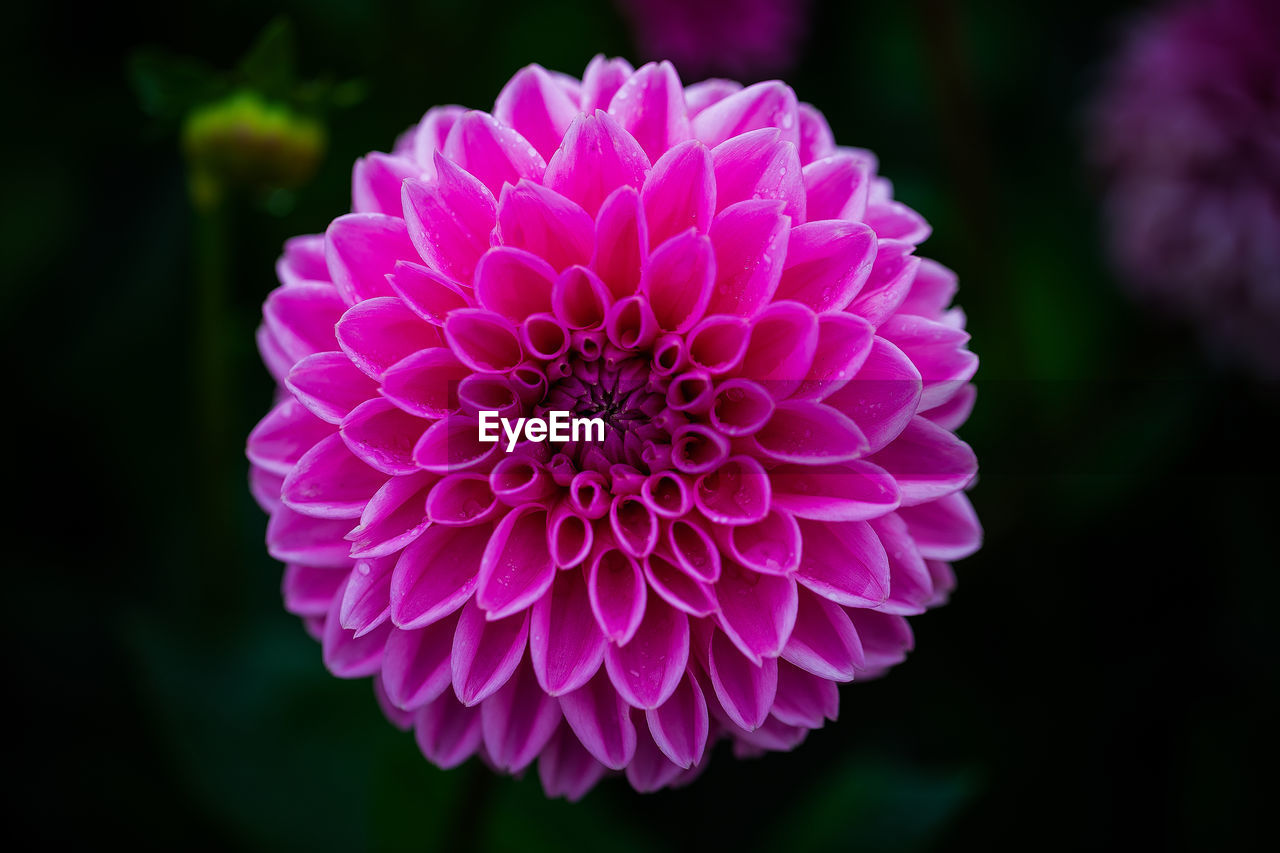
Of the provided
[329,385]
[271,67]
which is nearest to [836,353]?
[329,385]

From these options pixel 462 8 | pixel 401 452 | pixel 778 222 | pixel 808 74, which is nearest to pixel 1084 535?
pixel 808 74

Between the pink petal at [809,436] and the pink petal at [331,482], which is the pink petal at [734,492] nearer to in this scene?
the pink petal at [809,436]

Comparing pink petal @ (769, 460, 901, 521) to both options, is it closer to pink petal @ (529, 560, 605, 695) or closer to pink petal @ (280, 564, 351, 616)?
pink petal @ (529, 560, 605, 695)

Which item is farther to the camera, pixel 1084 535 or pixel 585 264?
pixel 1084 535

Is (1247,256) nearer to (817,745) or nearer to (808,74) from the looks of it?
(808,74)

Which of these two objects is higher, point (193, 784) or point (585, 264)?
point (585, 264)

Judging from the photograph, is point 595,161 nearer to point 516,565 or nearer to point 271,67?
point 516,565

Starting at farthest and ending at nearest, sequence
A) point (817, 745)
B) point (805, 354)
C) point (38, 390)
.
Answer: point (38, 390), point (817, 745), point (805, 354)
